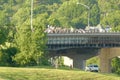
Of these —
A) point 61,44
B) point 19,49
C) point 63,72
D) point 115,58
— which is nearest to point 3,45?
point 19,49

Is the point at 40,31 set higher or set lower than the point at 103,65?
higher

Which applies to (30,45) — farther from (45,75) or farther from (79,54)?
(79,54)

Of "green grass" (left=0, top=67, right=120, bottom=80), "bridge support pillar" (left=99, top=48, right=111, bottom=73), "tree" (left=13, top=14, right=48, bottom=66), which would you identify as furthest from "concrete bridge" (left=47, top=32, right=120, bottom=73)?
"green grass" (left=0, top=67, right=120, bottom=80)

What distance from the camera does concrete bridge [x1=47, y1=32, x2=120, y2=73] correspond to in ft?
405

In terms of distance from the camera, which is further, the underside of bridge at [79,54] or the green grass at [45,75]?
the underside of bridge at [79,54]

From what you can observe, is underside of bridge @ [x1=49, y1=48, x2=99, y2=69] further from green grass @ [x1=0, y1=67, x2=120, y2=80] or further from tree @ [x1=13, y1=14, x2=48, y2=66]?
green grass @ [x1=0, y1=67, x2=120, y2=80]

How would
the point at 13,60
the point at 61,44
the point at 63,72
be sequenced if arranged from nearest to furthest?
1. the point at 63,72
2. the point at 13,60
3. the point at 61,44

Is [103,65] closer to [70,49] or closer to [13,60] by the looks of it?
[70,49]

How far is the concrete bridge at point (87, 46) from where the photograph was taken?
124 m

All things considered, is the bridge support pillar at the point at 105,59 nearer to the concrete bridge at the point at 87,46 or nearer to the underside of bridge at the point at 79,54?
the concrete bridge at the point at 87,46

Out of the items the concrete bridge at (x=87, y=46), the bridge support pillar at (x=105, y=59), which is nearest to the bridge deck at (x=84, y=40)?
the concrete bridge at (x=87, y=46)

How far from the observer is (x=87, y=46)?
128m

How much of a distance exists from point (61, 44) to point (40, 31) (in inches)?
1319

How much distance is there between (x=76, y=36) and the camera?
12419cm
